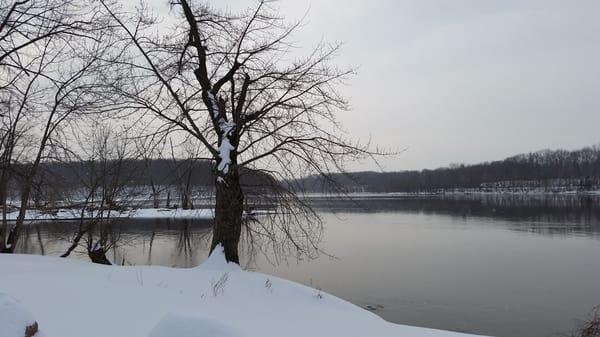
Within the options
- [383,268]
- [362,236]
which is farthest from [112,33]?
[362,236]

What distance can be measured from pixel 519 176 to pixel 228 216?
13254 centimetres

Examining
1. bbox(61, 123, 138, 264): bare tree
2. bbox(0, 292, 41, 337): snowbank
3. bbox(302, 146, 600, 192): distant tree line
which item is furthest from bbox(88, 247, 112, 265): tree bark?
bbox(302, 146, 600, 192): distant tree line

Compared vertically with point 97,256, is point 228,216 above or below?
above

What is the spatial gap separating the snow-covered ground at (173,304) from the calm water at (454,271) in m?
4.45

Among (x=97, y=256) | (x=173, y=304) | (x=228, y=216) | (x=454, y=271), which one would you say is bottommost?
(x=454, y=271)

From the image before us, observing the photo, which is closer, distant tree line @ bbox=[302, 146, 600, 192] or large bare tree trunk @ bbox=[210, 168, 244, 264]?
large bare tree trunk @ bbox=[210, 168, 244, 264]

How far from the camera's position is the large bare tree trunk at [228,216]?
943 centimetres

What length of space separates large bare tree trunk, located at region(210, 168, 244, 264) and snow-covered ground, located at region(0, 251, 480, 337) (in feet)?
3.97

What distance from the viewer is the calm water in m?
12.5

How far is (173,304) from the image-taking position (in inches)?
200

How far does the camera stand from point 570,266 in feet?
60.1

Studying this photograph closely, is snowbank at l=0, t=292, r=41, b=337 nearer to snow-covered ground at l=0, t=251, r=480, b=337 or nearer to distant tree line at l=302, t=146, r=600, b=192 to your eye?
snow-covered ground at l=0, t=251, r=480, b=337

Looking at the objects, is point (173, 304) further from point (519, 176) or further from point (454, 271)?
point (519, 176)

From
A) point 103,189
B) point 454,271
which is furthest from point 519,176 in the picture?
point 103,189
